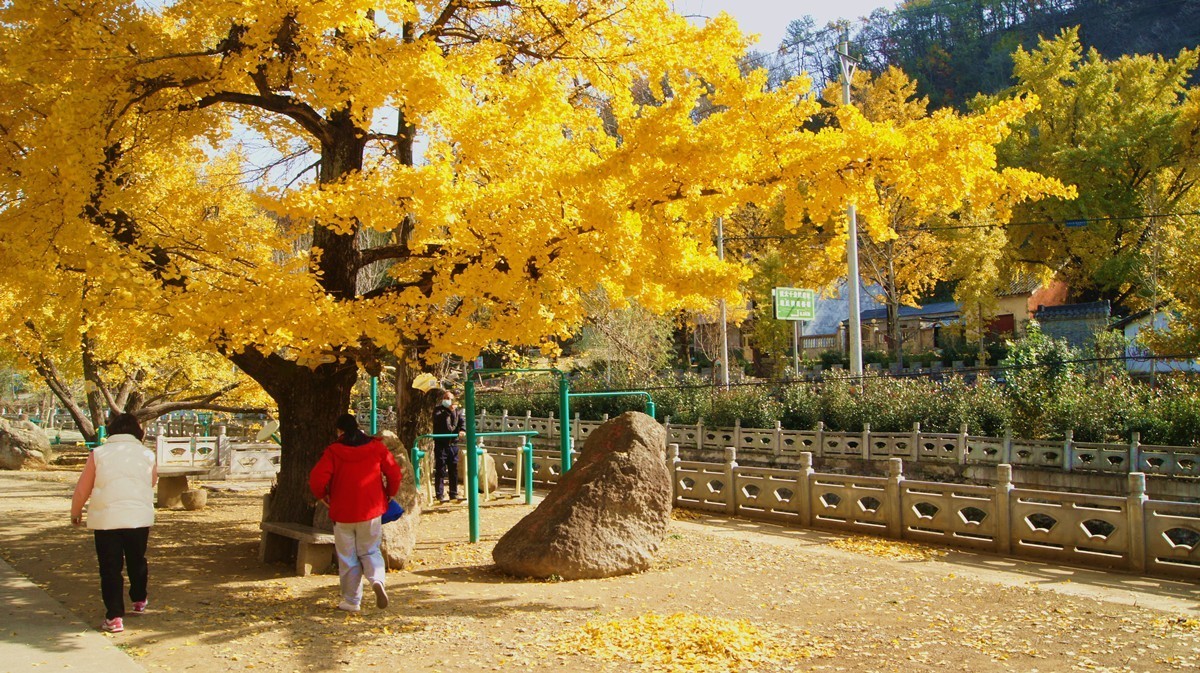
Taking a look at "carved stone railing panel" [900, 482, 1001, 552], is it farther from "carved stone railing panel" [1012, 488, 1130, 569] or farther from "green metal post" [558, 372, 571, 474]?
"green metal post" [558, 372, 571, 474]

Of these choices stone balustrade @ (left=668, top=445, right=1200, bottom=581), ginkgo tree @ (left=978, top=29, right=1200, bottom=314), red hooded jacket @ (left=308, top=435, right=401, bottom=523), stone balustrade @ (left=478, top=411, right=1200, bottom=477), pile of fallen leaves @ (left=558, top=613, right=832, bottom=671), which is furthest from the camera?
ginkgo tree @ (left=978, top=29, right=1200, bottom=314)

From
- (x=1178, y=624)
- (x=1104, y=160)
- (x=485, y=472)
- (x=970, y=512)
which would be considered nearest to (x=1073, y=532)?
(x=1178, y=624)

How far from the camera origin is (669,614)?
7363mm

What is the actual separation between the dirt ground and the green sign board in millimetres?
12492

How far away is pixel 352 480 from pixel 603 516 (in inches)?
114

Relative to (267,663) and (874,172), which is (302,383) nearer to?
(267,663)

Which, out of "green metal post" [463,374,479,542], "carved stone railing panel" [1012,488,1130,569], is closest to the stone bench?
"green metal post" [463,374,479,542]

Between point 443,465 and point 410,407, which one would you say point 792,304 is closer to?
point 443,465

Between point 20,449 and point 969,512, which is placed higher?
point 20,449

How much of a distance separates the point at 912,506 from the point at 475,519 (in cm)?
567

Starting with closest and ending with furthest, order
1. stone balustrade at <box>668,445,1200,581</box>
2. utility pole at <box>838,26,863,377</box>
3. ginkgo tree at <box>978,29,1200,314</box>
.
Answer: stone balustrade at <box>668,445,1200,581</box> < utility pole at <box>838,26,863,377</box> < ginkgo tree at <box>978,29,1200,314</box>

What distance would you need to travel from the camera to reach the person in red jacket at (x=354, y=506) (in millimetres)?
7207

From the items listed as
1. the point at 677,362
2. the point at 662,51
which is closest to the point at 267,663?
the point at 662,51

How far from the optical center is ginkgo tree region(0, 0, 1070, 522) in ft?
25.1
